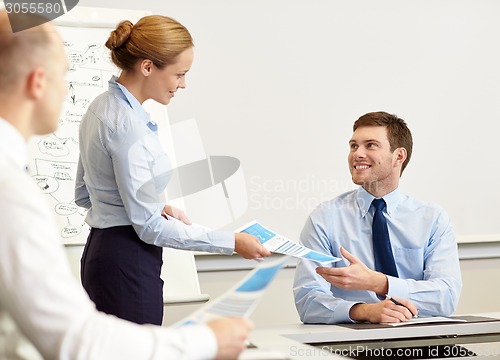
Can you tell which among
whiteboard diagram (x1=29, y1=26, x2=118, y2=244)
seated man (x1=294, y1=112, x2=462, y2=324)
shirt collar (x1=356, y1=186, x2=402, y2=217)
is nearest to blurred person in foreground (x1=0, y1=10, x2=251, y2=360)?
seated man (x1=294, y1=112, x2=462, y2=324)

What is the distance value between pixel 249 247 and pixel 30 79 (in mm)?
1153

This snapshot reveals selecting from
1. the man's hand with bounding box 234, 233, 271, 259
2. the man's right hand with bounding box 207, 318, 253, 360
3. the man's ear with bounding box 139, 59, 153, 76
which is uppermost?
the man's ear with bounding box 139, 59, 153, 76

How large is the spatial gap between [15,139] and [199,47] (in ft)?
8.44

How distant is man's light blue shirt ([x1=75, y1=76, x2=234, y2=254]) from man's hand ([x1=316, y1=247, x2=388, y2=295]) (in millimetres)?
463

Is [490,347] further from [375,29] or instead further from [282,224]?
[375,29]

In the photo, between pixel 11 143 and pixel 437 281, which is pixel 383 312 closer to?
pixel 437 281

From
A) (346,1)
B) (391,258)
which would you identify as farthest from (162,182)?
(346,1)

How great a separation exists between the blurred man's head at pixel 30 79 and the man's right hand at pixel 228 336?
420 mm

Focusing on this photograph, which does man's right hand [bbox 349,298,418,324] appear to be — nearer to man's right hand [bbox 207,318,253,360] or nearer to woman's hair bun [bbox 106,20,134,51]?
woman's hair bun [bbox 106,20,134,51]

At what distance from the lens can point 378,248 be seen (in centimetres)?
281

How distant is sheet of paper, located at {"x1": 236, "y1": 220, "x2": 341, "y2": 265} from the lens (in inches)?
84.3

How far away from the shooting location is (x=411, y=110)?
396 centimetres

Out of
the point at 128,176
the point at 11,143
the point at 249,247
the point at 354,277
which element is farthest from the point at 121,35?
the point at 11,143

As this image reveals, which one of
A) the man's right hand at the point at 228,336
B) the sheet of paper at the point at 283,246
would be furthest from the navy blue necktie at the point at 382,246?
the man's right hand at the point at 228,336
